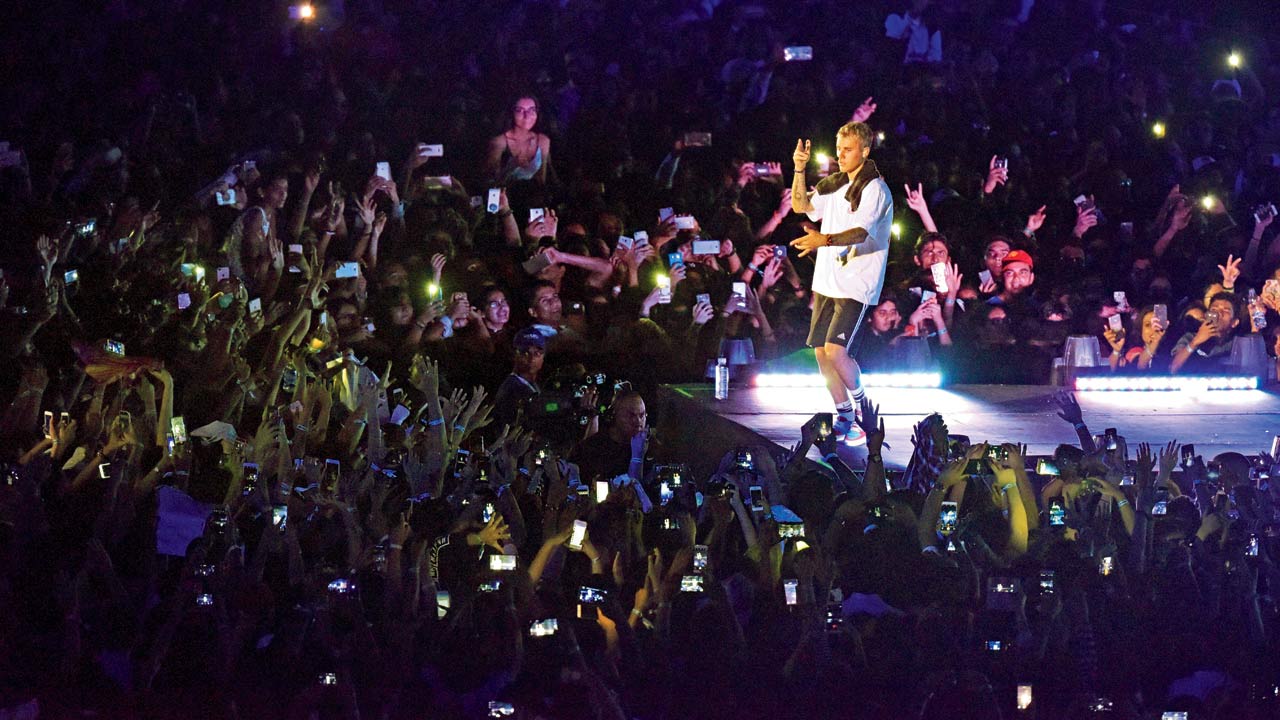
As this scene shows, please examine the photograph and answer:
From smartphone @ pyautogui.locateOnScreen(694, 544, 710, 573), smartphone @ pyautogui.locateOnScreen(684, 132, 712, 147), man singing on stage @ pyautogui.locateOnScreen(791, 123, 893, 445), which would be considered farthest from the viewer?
smartphone @ pyautogui.locateOnScreen(684, 132, 712, 147)

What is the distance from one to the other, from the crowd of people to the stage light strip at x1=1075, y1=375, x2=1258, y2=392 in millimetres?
261

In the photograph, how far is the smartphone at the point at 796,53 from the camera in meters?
10.2

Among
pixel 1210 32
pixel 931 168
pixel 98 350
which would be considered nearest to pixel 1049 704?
pixel 98 350

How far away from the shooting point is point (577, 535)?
3.53 metres

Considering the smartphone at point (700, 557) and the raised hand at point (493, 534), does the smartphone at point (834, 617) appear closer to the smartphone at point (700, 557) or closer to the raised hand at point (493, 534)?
the smartphone at point (700, 557)

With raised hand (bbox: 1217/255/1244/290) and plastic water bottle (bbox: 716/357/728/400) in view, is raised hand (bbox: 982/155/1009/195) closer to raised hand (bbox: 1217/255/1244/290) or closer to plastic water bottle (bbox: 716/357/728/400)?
raised hand (bbox: 1217/255/1244/290)

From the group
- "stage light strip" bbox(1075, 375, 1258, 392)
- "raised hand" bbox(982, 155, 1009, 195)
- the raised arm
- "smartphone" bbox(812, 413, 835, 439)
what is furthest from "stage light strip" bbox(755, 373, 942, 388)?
"smartphone" bbox(812, 413, 835, 439)

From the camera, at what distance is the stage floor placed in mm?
6203

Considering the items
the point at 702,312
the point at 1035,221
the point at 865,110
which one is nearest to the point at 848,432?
the point at 702,312

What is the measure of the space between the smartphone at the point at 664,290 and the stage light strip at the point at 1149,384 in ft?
8.24

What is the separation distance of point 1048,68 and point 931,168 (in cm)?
209

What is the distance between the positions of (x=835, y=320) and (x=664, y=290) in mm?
2144

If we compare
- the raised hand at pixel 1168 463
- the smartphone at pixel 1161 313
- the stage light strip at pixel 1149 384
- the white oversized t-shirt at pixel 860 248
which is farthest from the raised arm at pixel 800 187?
the smartphone at pixel 1161 313

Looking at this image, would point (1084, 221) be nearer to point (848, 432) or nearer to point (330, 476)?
point (848, 432)
